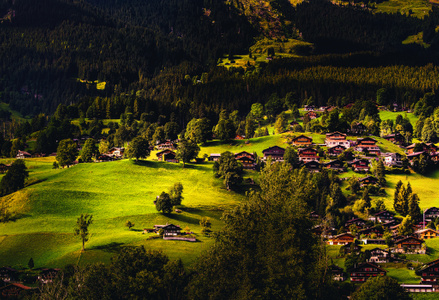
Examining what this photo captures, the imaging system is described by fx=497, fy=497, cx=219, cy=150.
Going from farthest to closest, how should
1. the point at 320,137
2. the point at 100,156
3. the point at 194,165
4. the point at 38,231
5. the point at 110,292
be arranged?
the point at 320,137 → the point at 100,156 → the point at 194,165 → the point at 38,231 → the point at 110,292

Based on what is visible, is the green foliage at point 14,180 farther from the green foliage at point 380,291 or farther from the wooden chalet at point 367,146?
the wooden chalet at point 367,146

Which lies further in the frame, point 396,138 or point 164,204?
point 396,138

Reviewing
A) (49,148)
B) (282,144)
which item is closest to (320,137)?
(282,144)

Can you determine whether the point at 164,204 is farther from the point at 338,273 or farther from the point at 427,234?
the point at 427,234

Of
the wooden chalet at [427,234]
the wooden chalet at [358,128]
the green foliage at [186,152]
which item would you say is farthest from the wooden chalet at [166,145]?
the wooden chalet at [427,234]

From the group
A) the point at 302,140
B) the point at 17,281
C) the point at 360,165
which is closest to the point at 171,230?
the point at 17,281

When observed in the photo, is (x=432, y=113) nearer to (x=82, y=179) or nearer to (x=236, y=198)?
(x=236, y=198)
